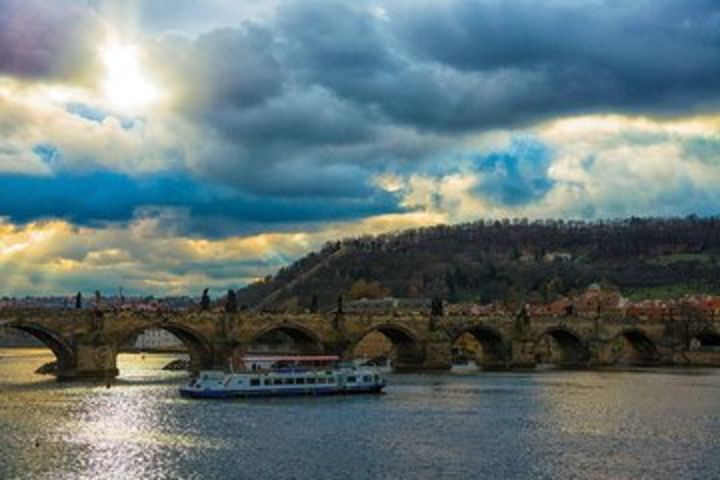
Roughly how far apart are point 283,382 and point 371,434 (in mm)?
25473

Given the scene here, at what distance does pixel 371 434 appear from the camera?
188 ft

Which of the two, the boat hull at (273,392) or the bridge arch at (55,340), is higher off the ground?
the bridge arch at (55,340)

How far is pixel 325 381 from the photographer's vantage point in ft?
272

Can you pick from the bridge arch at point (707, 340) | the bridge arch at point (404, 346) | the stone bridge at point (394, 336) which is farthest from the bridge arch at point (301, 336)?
the bridge arch at point (707, 340)

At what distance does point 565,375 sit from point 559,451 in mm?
57497

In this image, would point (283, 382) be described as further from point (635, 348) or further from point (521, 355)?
point (635, 348)

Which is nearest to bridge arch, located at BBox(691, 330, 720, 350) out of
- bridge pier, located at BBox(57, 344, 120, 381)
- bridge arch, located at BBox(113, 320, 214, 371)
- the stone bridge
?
the stone bridge

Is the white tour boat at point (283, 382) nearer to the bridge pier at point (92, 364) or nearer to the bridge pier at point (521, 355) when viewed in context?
the bridge pier at point (92, 364)

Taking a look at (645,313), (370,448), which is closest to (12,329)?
(370,448)

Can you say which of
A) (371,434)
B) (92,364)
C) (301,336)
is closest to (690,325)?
(301,336)

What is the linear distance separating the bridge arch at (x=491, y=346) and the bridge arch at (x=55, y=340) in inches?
1778

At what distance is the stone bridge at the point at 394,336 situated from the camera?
305 ft

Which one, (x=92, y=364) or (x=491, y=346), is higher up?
(x=491, y=346)

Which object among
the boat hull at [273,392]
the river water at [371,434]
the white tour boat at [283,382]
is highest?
the white tour boat at [283,382]
